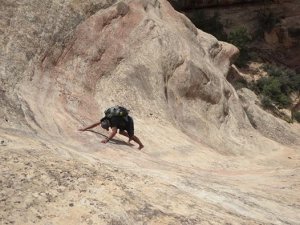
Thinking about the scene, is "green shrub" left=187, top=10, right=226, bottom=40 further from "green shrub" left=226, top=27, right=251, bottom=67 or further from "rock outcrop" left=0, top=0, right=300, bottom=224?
"rock outcrop" left=0, top=0, right=300, bottom=224

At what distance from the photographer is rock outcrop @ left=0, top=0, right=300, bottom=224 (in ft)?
19.0

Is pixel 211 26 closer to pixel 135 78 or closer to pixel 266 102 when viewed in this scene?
pixel 266 102

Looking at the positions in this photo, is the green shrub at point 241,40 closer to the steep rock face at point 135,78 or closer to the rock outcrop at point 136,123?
the rock outcrop at point 136,123

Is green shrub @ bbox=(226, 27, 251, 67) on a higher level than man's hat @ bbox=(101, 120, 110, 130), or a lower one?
higher

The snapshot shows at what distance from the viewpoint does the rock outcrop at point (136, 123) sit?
228 inches

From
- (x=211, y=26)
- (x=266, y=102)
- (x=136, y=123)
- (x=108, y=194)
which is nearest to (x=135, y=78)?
(x=136, y=123)

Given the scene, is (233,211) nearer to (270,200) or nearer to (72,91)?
(270,200)

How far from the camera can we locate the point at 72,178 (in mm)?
5992

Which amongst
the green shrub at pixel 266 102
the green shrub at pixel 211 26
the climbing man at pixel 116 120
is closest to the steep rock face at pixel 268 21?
the green shrub at pixel 211 26

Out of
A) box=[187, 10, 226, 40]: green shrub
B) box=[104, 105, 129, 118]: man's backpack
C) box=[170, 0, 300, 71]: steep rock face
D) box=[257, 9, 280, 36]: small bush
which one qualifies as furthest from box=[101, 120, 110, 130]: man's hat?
box=[257, 9, 280, 36]: small bush

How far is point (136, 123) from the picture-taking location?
12.9m

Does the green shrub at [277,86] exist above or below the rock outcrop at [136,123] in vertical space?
above

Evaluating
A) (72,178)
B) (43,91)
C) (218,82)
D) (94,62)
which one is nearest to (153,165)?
(72,178)

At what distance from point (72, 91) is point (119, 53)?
300 centimetres
